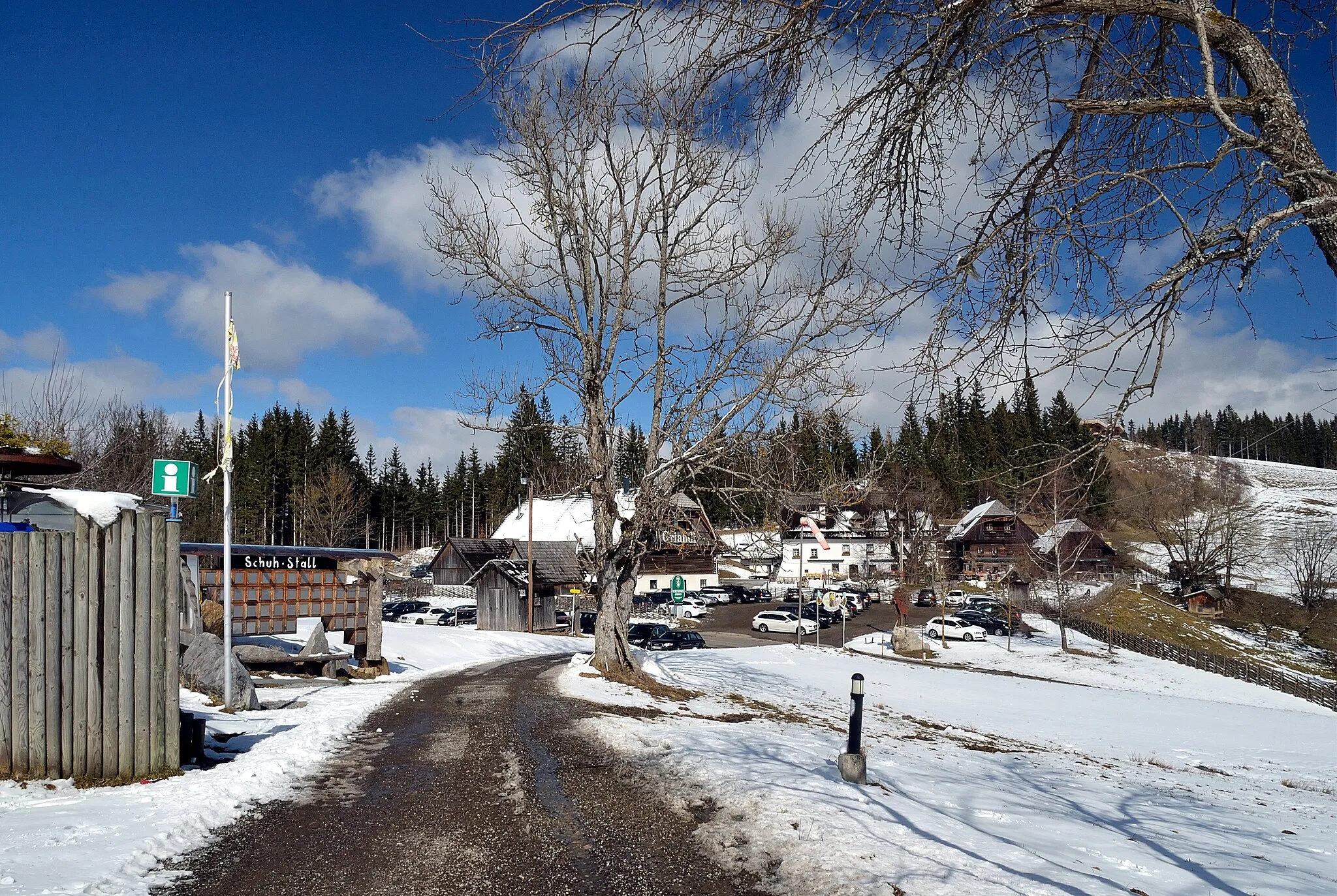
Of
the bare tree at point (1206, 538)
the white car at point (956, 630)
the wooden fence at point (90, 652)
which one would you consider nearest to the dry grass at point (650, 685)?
the wooden fence at point (90, 652)

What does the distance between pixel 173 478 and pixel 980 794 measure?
1042 cm

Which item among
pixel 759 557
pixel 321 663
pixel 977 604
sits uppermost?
pixel 759 557

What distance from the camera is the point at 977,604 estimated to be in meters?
57.8

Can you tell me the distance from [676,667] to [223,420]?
48.3 ft

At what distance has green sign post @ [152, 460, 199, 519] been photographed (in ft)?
36.2

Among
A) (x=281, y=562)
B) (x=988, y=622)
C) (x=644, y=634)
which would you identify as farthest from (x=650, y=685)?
(x=988, y=622)

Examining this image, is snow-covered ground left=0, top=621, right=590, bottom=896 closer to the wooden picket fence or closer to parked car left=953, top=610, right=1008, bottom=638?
the wooden picket fence

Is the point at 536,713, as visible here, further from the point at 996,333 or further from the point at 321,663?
the point at 996,333

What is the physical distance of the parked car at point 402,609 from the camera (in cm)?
5531

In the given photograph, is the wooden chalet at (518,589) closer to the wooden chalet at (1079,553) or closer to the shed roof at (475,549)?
the shed roof at (475,549)

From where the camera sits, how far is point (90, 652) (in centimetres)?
747

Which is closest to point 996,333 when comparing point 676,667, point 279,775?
point 279,775

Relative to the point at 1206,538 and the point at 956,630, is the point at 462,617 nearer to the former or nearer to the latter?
the point at 956,630

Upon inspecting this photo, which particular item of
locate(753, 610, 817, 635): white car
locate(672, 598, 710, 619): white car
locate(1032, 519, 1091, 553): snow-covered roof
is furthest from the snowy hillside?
locate(672, 598, 710, 619): white car
